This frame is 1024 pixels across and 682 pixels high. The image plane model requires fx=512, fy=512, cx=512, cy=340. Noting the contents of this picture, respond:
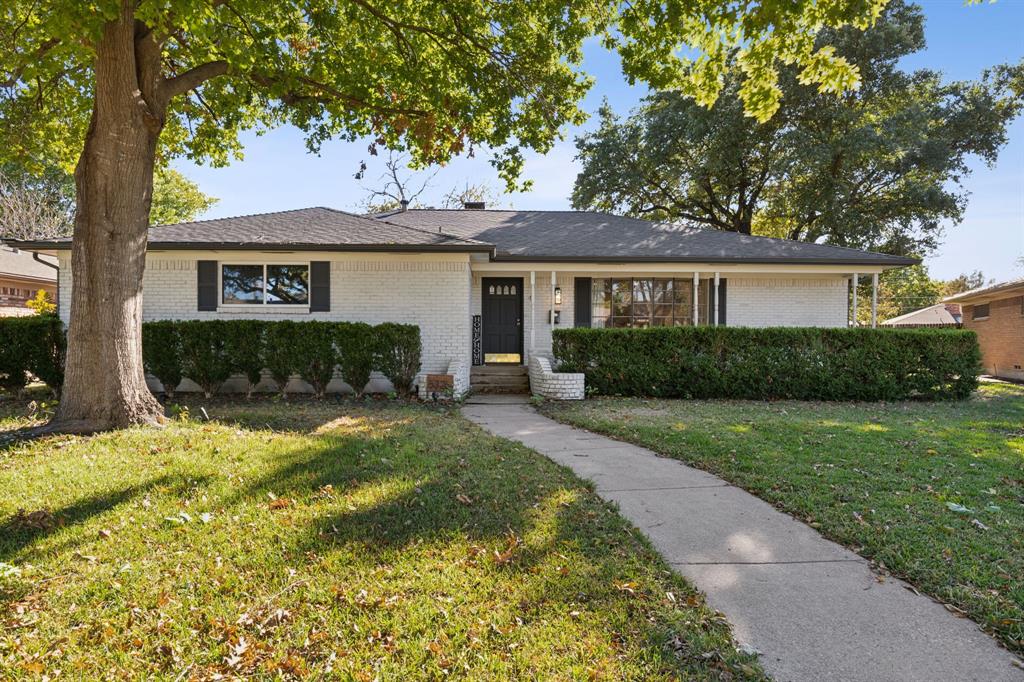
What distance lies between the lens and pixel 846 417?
27.0ft

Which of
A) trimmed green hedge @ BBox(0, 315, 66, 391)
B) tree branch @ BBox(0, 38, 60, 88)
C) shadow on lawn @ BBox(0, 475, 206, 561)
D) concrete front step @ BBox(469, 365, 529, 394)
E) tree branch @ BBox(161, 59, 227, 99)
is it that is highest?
tree branch @ BBox(0, 38, 60, 88)

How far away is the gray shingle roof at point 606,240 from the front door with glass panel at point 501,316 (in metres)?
1.05

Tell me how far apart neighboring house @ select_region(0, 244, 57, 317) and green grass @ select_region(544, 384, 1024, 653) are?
2522 centimetres

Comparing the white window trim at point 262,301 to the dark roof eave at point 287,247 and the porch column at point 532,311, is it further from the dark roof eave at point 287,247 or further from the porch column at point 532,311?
the porch column at point 532,311

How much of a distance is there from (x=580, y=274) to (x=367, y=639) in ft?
37.4

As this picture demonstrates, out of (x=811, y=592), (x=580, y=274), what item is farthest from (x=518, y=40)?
(x=811, y=592)

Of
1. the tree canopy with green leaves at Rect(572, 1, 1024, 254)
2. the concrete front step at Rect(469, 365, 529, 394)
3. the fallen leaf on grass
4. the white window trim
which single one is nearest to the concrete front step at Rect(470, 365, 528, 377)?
the concrete front step at Rect(469, 365, 529, 394)

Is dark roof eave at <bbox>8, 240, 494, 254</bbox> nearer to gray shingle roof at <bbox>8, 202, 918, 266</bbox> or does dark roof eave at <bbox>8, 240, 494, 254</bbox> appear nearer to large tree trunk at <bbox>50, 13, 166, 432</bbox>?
gray shingle roof at <bbox>8, 202, 918, 266</bbox>

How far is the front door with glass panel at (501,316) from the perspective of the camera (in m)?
13.1

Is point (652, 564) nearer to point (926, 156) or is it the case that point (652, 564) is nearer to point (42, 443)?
point (42, 443)

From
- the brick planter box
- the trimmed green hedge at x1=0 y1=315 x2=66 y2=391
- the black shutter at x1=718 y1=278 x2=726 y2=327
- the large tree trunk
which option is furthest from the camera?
the black shutter at x1=718 y1=278 x2=726 y2=327

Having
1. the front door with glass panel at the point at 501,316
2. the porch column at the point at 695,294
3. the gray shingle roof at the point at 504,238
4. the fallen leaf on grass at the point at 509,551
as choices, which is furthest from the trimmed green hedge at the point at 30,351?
the porch column at the point at 695,294

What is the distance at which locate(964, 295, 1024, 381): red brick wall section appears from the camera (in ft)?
54.4

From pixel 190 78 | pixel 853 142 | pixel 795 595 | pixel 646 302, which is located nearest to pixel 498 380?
pixel 646 302
